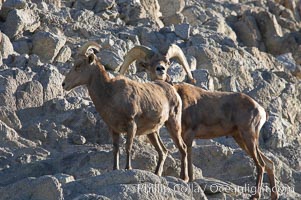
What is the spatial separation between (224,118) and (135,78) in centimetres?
625

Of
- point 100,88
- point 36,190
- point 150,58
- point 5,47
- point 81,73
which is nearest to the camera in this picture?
point 36,190

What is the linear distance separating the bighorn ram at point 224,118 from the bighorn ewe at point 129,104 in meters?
0.85

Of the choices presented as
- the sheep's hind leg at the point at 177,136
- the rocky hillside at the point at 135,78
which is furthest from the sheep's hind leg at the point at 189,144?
the rocky hillside at the point at 135,78

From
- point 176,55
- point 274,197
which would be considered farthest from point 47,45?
point 274,197

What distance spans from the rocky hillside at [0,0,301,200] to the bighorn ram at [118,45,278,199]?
0.68 m

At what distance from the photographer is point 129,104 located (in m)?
19.8

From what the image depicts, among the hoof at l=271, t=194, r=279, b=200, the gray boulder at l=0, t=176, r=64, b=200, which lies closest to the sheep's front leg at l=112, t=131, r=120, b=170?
the gray boulder at l=0, t=176, r=64, b=200

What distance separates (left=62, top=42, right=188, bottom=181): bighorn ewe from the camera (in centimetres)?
1975

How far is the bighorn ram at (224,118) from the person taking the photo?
2202 centimetres

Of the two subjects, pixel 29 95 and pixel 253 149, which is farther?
pixel 29 95

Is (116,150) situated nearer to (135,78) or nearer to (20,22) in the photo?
(135,78)

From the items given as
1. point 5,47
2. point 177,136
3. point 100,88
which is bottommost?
point 177,136

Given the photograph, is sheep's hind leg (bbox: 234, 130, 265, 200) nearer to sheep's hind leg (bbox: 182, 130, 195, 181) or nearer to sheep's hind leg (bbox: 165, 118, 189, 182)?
sheep's hind leg (bbox: 182, 130, 195, 181)

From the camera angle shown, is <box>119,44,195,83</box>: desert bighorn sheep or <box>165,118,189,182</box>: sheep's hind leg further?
<box>119,44,195,83</box>: desert bighorn sheep
